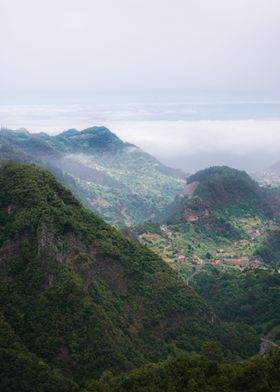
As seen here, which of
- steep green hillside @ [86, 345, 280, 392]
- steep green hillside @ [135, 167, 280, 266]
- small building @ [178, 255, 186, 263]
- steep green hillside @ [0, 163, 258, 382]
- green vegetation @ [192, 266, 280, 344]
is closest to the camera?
steep green hillside @ [86, 345, 280, 392]

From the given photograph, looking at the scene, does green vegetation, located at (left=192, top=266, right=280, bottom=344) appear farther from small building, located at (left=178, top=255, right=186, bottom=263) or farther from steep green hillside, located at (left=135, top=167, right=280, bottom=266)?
steep green hillside, located at (left=135, top=167, right=280, bottom=266)

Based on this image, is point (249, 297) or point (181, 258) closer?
point (249, 297)

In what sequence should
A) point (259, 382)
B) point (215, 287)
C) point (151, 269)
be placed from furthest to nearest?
point (215, 287)
point (151, 269)
point (259, 382)

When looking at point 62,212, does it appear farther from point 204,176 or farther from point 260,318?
point 204,176

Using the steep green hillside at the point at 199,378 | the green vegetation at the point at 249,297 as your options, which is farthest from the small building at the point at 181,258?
the steep green hillside at the point at 199,378

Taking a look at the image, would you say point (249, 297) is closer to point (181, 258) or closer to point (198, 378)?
point (181, 258)

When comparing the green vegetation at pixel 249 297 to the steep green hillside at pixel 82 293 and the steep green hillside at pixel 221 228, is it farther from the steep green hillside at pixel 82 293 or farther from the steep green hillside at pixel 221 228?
the steep green hillside at pixel 221 228

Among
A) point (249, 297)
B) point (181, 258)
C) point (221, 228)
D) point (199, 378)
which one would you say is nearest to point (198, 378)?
point (199, 378)

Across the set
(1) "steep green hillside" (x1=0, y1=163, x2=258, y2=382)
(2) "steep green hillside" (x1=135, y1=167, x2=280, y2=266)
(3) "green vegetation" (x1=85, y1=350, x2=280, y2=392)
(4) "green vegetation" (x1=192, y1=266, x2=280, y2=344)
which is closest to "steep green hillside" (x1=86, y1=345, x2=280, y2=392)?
(3) "green vegetation" (x1=85, y1=350, x2=280, y2=392)

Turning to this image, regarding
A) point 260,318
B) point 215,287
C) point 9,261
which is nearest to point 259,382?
point 9,261
